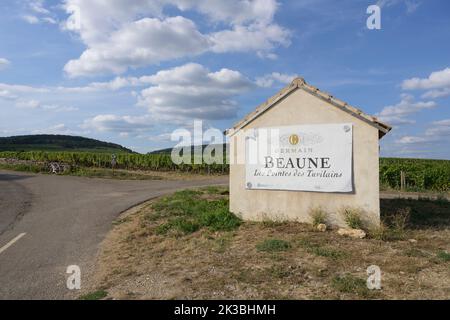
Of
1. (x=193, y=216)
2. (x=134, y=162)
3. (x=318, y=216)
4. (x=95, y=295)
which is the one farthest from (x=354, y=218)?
(x=134, y=162)

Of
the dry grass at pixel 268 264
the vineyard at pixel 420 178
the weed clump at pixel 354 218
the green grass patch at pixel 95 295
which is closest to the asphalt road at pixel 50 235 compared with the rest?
the green grass patch at pixel 95 295

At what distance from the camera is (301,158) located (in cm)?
987

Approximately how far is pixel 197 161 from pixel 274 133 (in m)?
27.5

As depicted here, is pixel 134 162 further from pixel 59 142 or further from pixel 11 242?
pixel 59 142

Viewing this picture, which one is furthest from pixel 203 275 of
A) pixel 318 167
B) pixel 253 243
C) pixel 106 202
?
pixel 106 202

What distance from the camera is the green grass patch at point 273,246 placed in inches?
301

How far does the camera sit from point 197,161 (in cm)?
3741

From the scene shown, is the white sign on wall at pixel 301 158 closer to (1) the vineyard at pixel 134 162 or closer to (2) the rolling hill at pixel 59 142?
(1) the vineyard at pixel 134 162

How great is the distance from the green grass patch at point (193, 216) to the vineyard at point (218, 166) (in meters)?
14.9

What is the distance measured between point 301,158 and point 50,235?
7350 millimetres

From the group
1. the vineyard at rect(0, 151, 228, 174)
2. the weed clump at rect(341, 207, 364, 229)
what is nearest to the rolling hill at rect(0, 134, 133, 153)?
the vineyard at rect(0, 151, 228, 174)

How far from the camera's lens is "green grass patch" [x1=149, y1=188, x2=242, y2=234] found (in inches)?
389

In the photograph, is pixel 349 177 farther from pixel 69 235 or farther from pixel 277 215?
pixel 69 235
